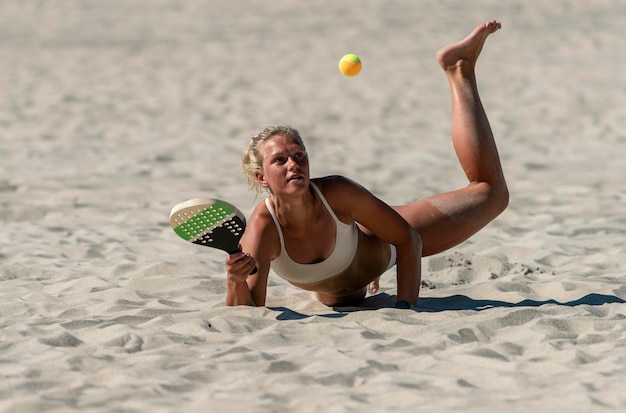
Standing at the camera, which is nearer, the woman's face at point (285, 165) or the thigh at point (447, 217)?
the woman's face at point (285, 165)

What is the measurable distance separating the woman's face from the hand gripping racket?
0.34 meters

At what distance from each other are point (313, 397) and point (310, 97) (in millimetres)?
7795

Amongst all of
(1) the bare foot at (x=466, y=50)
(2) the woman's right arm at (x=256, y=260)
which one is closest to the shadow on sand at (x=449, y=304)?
(2) the woman's right arm at (x=256, y=260)

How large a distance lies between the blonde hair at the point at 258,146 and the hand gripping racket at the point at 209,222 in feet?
1.55

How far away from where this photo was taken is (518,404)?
10.1 ft

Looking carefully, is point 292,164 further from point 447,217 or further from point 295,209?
point 447,217

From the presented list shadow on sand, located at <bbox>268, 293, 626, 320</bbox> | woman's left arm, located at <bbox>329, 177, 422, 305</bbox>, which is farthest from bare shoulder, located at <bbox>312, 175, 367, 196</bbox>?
shadow on sand, located at <bbox>268, 293, 626, 320</bbox>

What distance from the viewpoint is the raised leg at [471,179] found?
4887 millimetres

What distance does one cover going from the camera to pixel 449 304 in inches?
179

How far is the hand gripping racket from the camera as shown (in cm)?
379

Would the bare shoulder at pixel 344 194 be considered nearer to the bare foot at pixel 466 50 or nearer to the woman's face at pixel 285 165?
the woman's face at pixel 285 165

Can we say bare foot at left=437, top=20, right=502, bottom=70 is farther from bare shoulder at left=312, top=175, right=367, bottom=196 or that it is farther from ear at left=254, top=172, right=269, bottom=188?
ear at left=254, top=172, right=269, bottom=188

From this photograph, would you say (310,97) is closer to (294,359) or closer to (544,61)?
(544,61)

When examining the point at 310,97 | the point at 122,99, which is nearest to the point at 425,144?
the point at 310,97
